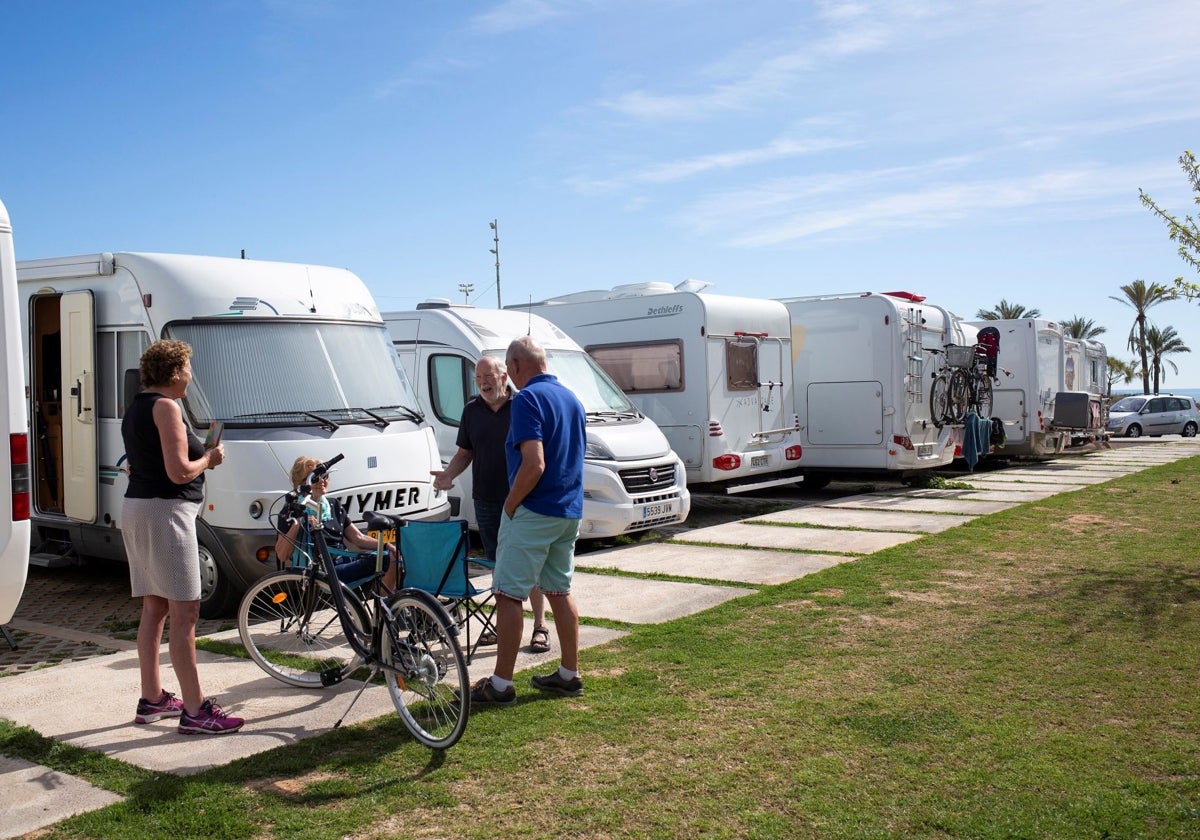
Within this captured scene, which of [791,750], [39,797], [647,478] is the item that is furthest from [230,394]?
[791,750]

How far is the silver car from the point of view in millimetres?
34188

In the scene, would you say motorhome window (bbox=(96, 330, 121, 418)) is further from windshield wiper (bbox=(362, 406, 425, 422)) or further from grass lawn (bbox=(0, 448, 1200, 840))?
grass lawn (bbox=(0, 448, 1200, 840))

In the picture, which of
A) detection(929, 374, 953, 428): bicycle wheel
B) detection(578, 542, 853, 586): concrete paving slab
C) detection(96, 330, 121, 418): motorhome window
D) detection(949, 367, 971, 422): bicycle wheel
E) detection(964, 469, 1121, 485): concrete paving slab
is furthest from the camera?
detection(964, 469, 1121, 485): concrete paving slab

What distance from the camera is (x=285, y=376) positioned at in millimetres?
8070

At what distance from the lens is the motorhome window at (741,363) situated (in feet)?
43.3

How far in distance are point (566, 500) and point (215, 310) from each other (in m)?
3.93

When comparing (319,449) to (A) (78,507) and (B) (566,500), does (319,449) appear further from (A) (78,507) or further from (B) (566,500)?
(B) (566,500)

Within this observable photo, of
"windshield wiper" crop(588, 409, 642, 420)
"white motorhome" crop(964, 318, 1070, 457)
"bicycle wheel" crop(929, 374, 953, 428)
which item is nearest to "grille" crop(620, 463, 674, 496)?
"windshield wiper" crop(588, 409, 642, 420)

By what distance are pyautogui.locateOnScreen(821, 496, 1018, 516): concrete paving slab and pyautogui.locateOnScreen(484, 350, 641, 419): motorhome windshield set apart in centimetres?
397

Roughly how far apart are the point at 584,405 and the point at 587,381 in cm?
50

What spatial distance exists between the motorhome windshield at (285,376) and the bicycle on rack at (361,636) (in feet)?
7.00

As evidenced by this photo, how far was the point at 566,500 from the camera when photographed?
5367 millimetres

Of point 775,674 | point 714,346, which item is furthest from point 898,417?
point 775,674

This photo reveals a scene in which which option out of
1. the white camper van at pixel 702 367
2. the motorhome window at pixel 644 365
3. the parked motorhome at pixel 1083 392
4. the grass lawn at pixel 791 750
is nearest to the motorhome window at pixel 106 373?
the grass lawn at pixel 791 750
